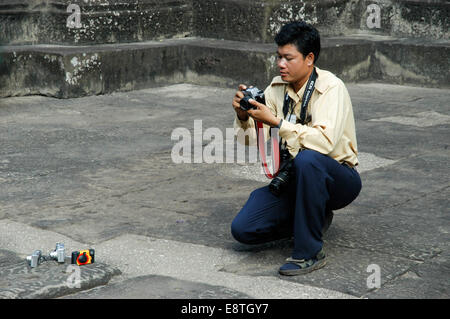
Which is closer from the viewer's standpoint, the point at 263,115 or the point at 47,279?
the point at 47,279

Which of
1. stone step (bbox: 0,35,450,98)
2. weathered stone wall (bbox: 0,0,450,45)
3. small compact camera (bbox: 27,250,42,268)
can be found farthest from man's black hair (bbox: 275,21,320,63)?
weathered stone wall (bbox: 0,0,450,45)

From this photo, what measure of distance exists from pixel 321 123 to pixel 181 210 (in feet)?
4.40

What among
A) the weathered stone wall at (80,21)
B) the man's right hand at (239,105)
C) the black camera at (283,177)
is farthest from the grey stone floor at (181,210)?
the weathered stone wall at (80,21)

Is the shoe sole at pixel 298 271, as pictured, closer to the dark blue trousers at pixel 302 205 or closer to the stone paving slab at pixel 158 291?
the dark blue trousers at pixel 302 205

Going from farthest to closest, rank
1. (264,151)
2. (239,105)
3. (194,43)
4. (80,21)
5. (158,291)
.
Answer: (194,43)
(80,21)
(264,151)
(239,105)
(158,291)

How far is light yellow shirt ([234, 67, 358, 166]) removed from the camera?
372 cm

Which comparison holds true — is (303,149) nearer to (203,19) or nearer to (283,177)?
(283,177)

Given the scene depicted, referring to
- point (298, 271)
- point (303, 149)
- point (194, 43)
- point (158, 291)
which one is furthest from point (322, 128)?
point (194, 43)

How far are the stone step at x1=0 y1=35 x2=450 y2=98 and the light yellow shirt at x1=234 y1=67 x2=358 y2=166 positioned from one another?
15.3ft

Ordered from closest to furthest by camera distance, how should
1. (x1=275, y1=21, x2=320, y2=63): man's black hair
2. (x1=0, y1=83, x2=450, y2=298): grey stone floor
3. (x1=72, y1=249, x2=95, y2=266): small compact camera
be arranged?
(x1=0, y1=83, x2=450, y2=298): grey stone floor, (x1=72, y1=249, x2=95, y2=266): small compact camera, (x1=275, y1=21, x2=320, y2=63): man's black hair

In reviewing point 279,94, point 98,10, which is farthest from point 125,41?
point 279,94

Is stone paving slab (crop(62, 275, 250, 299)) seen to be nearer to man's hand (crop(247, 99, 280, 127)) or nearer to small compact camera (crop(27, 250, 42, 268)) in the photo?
small compact camera (crop(27, 250, 42, 268))

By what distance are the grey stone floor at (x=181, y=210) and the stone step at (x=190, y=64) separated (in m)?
0.65

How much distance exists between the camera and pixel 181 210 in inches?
189
